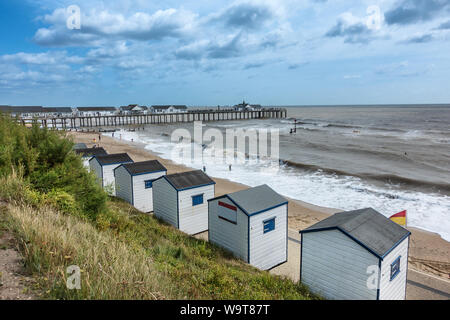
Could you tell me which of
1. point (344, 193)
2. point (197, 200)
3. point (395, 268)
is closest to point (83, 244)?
point (395, 268)

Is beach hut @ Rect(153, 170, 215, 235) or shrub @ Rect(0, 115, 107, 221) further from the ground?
shrub @ Rect(0, 115, 107, 221)

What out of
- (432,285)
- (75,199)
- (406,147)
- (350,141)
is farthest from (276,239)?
(350,141)

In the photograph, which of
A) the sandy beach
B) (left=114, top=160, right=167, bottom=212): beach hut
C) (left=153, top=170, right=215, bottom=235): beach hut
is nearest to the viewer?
the sandy beach

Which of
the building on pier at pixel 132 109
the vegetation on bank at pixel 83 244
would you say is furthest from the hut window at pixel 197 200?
the building on pier at pixel 132 109

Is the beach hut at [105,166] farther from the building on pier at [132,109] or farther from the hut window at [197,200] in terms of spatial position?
the building on pier at [132,109]

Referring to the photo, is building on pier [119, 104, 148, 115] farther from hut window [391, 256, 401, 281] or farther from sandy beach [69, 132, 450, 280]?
hut window [391, 256, 401, 281]

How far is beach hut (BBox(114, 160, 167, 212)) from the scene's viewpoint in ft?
56.3

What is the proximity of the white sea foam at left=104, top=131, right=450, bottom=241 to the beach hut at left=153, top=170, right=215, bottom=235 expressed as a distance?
1029 centimetres

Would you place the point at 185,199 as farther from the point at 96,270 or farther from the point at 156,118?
the point at 156,118

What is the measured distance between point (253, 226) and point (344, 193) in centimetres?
A: 1548

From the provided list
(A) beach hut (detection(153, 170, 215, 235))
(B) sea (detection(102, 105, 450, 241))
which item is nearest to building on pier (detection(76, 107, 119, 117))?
(B) sea (detection(102, 105, 450, 241))

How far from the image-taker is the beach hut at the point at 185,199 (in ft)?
47.7

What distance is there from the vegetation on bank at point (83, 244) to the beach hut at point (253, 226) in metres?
0.63

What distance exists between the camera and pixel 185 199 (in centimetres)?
1463
